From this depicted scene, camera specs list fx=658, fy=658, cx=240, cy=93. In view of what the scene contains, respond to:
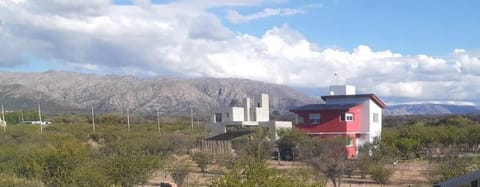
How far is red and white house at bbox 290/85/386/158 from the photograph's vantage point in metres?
57.3

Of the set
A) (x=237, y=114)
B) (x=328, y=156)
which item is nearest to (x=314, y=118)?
(x=237, y=114)

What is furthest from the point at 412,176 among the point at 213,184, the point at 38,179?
the point at 213,184

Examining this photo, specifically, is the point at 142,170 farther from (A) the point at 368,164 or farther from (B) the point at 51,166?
(A) the point at 368,164

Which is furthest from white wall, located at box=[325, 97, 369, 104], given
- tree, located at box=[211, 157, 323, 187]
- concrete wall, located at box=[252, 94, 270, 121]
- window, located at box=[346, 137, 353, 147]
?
tree, located at box=[211, 157, 323, 187]

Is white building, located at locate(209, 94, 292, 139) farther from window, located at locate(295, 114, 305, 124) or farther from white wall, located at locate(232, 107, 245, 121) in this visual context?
window, located at locate(295, 114, 305, 124)

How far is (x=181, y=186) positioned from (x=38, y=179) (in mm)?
8174

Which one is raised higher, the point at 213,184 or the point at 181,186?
the point at 213,184

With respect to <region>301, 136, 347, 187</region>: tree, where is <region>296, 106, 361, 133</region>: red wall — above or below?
above

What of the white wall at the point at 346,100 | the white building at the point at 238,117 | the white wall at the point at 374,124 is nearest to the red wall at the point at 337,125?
the white wall at the point at 346,100

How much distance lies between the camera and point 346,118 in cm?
5725

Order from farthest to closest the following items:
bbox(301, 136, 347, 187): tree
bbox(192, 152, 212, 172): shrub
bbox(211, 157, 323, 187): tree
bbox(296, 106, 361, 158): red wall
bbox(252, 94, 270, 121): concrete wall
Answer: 1. bbox(252, 94, 270, 121): concrete wall
2. bbox(296, 106, 361, 158): red wall
3. bbox(192, 152, 212, 172): shrub
4. bbox(301, 136, 347, 187): tree
5. bbox(211, 157, 323, 187): tree

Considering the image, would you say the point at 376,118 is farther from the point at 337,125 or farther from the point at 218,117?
the point at 218,117

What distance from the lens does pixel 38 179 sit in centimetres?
2677

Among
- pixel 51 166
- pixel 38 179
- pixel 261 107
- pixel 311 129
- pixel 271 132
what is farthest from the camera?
pixel 261 107
